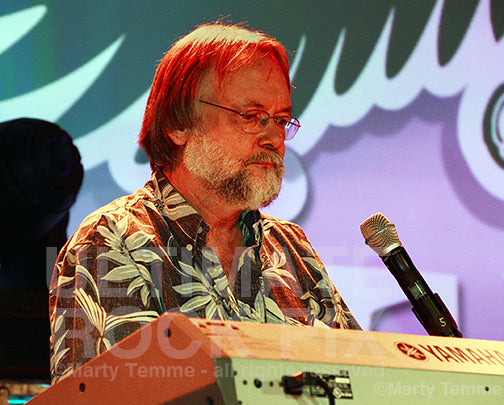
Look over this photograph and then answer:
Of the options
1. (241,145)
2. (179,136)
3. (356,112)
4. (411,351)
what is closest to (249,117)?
(241,145)

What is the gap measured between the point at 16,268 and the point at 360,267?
48.1 inches

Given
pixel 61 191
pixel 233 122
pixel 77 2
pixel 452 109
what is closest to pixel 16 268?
pixel 61 191

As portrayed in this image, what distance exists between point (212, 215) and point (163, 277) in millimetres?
321

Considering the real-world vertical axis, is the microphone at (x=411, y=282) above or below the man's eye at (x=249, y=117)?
below

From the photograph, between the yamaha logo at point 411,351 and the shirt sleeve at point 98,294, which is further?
the shirt sleeve at point 98,294

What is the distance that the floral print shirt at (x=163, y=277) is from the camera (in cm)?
115

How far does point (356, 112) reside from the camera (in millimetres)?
2547

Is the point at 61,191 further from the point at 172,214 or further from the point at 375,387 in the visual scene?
the point at 375,387

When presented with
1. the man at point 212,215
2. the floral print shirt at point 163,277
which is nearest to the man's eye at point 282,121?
the man at point 212,215

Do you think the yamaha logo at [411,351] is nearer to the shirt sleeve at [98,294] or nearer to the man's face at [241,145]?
the shirt sleeve at [98,294]

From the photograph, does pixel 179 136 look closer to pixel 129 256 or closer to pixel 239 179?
pixel 239 179

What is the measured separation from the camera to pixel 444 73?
8.43ft

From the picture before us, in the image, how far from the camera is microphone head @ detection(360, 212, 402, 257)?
1.15 m

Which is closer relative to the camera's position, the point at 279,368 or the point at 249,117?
the point at 279,368
